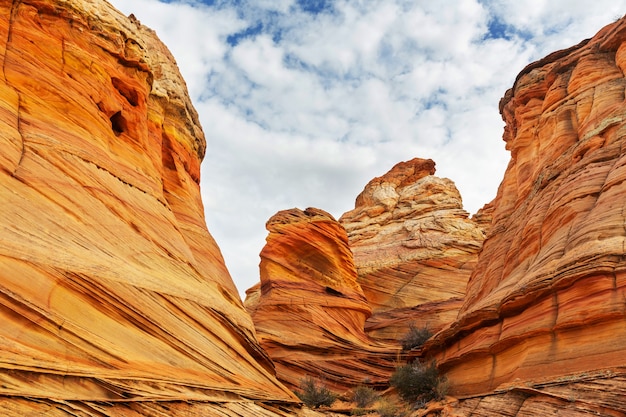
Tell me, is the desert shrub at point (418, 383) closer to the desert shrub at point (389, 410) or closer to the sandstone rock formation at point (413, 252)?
the desert shrub at point (389, 410)

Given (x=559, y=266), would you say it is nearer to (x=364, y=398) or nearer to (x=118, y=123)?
(x=364, y=398)

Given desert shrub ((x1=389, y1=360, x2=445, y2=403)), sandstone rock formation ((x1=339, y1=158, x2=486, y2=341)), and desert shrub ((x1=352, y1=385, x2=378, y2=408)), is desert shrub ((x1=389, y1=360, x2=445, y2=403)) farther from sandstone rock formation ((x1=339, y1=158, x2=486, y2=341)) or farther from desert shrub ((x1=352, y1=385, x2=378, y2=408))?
sandstone rock formation ((x1=339, y1=158, x2=486, y2=341))

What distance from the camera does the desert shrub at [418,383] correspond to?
54.3 feet

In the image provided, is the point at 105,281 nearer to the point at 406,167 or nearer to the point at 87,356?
the point at 87,356

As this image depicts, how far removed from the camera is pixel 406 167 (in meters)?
53.2

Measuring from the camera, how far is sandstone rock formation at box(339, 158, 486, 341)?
34.9m

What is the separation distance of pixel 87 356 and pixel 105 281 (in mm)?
1587

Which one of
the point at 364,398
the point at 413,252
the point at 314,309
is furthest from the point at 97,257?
the point at 413,252

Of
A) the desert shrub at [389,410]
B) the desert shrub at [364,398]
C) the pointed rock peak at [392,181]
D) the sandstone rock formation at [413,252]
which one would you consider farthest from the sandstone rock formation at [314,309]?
the pointed rock peak at [392,181]

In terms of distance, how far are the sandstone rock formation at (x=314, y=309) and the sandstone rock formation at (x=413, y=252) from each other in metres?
→ 5.73

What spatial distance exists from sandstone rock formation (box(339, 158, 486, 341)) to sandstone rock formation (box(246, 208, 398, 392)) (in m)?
5.73

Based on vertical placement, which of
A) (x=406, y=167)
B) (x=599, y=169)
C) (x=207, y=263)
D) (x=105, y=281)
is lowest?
(x=105, y=281)

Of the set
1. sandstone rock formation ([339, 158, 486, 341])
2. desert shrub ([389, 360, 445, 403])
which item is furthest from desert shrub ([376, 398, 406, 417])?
sandstone rock formation ([339, 158, 486, 341])

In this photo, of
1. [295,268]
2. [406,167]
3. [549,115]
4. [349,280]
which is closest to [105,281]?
[549,115]
